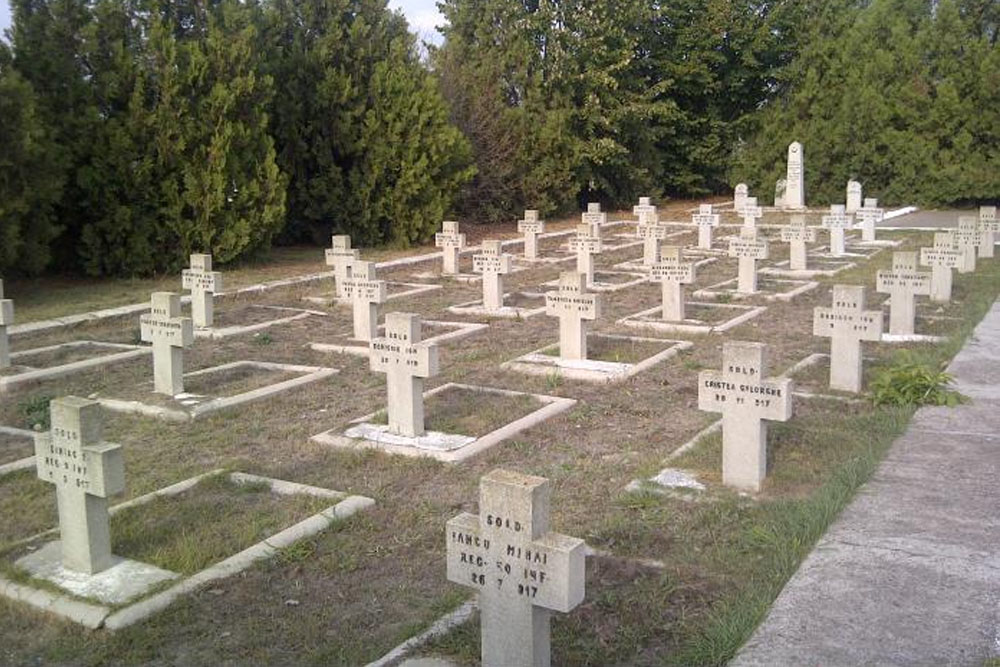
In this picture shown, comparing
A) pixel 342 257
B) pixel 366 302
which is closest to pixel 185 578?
pixel 366 302

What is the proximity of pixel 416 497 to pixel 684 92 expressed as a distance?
2806 centimetres

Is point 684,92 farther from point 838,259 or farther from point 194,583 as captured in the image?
point 194,583

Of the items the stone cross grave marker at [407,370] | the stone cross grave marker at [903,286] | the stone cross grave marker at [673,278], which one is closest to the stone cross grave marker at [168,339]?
the stone cross grave marker at [407,370]

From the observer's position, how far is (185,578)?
15.0 ft

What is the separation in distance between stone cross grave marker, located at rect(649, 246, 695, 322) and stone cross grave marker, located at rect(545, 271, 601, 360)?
2.22m

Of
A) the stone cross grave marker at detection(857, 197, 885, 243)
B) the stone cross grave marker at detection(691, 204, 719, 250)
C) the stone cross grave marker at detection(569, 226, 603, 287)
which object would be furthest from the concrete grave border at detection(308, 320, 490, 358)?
the stone cross grave marker at detection(857, 197, 885, 243)

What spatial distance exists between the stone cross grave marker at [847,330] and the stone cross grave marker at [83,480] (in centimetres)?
529

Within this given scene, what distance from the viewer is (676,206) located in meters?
31.3

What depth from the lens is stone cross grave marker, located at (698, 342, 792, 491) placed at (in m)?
5.57

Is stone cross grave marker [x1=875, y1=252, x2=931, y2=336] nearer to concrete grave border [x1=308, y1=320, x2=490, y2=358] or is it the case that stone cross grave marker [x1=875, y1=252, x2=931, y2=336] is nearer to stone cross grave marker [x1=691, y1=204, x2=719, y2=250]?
concrete grave border [x1=308, y1=320, x2=490, y2=358]

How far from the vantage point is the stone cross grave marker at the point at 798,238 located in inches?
607

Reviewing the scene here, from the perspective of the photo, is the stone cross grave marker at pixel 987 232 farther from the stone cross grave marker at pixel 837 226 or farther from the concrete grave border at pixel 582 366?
the concrete grave border at pixel 582 366

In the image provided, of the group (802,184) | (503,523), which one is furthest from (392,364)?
(802,184)

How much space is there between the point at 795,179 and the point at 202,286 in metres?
21.9
